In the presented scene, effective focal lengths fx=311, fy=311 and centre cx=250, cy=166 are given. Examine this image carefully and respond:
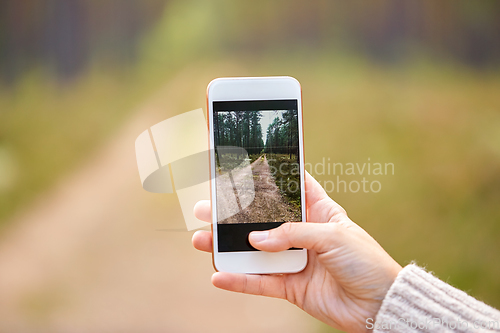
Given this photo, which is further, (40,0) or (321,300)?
(40,0)

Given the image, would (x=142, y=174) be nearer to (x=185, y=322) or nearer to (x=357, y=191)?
(x=185, y=322)

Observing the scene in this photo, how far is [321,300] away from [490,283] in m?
0.63

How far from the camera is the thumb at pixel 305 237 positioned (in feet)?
1.43

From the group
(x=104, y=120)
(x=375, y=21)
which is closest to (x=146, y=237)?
(x=104, y=120)

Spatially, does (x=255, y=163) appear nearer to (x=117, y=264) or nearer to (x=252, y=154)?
(x=252, y=154)

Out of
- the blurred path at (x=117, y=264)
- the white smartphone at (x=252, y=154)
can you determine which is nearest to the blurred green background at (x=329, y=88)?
the blurred path at (x=117, y=264)

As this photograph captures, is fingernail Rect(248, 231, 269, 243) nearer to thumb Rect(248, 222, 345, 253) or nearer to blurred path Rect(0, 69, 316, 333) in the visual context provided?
thumb Rect(248, 222, 345, 253)

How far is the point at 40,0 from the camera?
2.56 feet

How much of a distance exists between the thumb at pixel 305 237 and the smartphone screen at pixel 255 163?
5 centimetres

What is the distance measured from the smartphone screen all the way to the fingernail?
0.08 ft

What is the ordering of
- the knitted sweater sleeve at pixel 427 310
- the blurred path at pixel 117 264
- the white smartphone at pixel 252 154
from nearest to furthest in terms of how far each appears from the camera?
the knitted sweater sleeve at pixel 427 310, the white smartphone at pixel 252 154, the blurred path at pixel 117 264

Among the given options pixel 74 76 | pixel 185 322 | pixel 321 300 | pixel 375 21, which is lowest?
pixel 185 322

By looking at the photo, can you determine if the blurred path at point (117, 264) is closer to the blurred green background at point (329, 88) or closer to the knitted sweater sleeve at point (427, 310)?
the blurred green background at point (329, 88)

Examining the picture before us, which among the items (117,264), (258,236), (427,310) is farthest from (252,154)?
(117,264)
